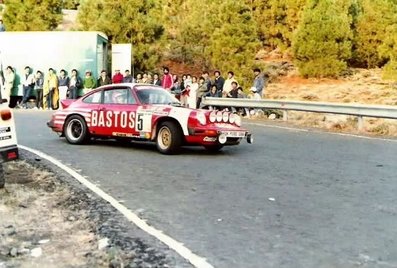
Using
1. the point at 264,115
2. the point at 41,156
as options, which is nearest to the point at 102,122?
the point at 41,156

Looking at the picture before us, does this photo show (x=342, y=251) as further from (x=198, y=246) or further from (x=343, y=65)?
(x=343, y=65)

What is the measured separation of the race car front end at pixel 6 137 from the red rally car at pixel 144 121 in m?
3.94

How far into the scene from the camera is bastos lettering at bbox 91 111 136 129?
12.4 metres

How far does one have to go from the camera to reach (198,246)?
561 cm

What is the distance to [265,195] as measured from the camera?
7918 millimetres

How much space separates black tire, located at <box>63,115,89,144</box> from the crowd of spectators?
844 centimetres

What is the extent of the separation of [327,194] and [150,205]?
7.47 feet

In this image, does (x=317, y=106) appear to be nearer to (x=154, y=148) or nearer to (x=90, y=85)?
(x=154, y=148)

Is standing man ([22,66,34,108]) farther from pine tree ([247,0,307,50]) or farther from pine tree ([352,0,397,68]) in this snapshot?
pine tree ([352,0,397,68])

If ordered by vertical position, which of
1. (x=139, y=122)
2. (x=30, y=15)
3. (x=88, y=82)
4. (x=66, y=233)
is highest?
(x=30, y=15)

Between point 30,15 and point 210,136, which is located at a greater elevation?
point 30,15

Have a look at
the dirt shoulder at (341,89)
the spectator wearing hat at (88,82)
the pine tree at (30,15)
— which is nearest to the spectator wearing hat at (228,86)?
the spectator wearing hat at (88,82)

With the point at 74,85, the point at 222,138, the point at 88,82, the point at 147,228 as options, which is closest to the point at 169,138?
the point at 222,138

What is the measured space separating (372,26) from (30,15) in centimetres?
2316
